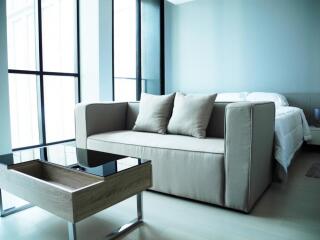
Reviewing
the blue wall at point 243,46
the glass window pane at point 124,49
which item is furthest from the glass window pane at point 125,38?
the blue wall at point 243,46

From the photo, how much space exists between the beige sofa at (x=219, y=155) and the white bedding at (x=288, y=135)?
96 mm

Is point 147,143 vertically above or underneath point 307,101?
underneath

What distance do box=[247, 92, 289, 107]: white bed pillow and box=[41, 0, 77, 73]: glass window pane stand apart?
101 inches

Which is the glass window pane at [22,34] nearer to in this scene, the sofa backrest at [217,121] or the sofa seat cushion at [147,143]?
the sofa seat cushion at [147,143]

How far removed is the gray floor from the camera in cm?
152

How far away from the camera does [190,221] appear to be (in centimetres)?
168

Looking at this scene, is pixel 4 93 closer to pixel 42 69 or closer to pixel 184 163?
pixel 42 69

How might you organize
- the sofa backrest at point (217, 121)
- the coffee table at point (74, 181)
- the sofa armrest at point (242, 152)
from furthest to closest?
the sofa backrest at point (217, 121) < the sofa armrest at point (242, 152) < the coffee table at point (74, 181)

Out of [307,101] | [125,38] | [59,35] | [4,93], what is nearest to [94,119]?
[4,93]

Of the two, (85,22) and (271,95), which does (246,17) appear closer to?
(271,95)

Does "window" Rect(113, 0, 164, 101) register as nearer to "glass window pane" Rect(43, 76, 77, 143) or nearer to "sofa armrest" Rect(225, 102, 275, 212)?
"glass window pane" Rect(43, 76, 77, 143)

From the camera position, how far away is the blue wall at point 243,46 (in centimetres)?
376

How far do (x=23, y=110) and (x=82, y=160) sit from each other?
201 cm

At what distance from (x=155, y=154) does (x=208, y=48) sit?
9.85ft
